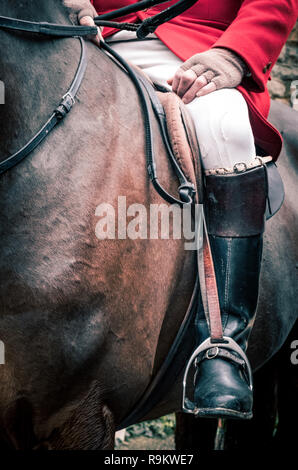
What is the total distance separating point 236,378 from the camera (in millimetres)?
1697

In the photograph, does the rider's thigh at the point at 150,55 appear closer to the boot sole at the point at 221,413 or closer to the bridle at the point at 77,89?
the bridle at the point at 77,89

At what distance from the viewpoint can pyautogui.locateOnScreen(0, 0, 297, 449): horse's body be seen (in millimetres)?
1392

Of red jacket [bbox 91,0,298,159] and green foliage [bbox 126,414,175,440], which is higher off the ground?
red jacket [bbox 91,0,298,159]

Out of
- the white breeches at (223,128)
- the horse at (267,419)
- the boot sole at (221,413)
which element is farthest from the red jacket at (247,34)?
the horse at (267,419)

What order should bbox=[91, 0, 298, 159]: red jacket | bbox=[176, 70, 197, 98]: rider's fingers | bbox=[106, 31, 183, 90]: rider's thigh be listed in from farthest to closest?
bbox=[106, 31, 183, 90]: rider's thigh → bbox=[91, 0, 298, 159]: red jacket → bbox=[176, 70, 197, 98]: rider's fingers

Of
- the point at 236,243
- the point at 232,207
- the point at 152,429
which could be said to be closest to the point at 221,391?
the point at 236,243

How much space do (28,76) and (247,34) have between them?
0.94 metres

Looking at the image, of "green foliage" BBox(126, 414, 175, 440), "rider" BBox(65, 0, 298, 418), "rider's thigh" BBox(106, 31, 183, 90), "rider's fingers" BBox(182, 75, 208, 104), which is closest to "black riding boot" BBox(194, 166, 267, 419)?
"rider" BBox(65, 0, 298, 418)

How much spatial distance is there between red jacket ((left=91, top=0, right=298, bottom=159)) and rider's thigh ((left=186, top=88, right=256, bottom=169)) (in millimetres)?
165

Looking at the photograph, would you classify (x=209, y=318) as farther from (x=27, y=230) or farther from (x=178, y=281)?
(x=27, y=230)

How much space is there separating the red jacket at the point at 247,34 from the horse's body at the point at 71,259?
19.1 inches

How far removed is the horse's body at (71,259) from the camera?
1392 millimetres

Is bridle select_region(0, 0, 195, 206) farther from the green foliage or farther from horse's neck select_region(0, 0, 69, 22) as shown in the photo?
the green foliage

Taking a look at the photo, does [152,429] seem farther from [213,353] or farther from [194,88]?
[194,88]
